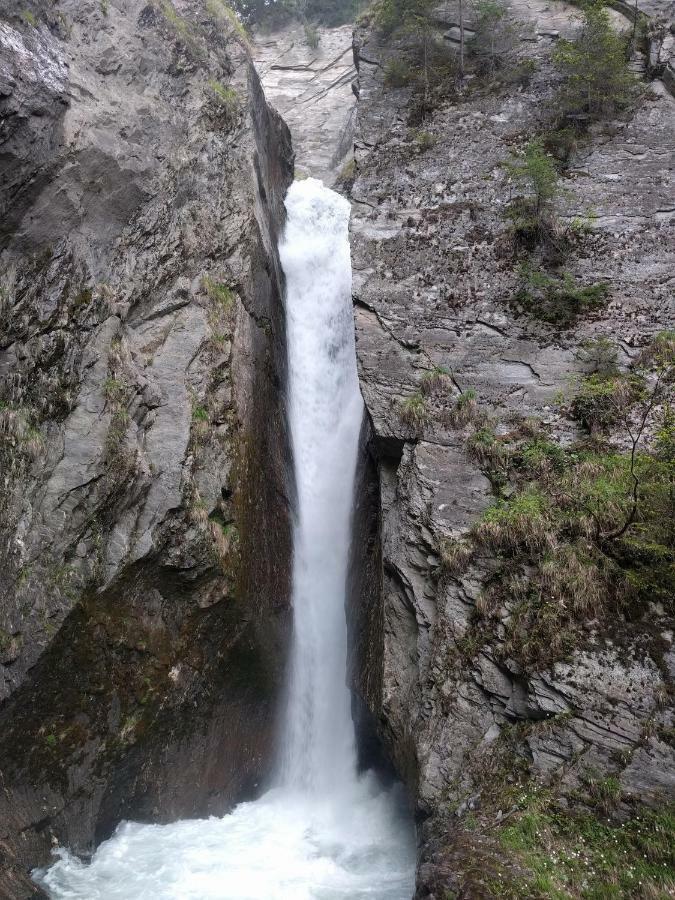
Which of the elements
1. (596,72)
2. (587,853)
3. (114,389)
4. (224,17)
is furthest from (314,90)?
(587,853)

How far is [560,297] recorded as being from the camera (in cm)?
1083

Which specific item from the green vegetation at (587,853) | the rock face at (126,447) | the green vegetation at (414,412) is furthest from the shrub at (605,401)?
the rock face at (126,447)

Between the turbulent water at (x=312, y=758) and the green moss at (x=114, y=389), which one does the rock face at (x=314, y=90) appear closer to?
the turbulent water at (x=312, y=758)

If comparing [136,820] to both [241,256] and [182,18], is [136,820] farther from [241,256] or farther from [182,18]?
[182,18]

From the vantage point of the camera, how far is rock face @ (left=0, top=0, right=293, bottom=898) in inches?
314

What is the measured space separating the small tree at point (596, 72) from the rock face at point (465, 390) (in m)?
0.57

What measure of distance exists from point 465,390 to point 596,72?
8.62 metres

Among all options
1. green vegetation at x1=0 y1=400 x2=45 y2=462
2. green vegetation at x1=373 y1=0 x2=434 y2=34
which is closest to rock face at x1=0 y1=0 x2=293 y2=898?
green vegetation at x1=0 y1=400 x2=45 y2=462

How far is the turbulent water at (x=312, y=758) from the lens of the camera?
7.58 meters

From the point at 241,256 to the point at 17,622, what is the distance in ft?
25.5

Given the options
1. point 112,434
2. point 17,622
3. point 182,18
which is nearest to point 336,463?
point 112,434

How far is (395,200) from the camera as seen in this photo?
42.0 ft

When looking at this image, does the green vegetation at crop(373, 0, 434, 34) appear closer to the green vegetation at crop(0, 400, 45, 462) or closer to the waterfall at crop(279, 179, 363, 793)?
the waterfall at crop(279, 179, 363, 793)

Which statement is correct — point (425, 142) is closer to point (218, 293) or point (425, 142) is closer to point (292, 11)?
point (218, 293)
